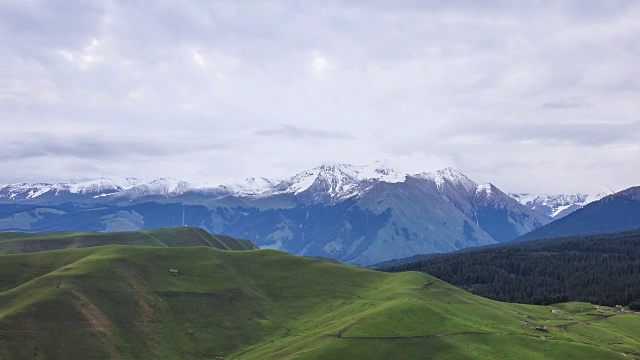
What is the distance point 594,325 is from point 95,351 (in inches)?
5449

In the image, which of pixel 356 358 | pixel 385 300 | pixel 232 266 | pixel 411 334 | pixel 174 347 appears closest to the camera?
pixel 356 358

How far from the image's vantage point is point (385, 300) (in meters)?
162

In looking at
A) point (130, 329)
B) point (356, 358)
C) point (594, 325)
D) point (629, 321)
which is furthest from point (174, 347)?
point (629, 321)

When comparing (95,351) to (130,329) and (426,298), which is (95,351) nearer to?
(130,329)

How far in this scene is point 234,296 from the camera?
169125 mm

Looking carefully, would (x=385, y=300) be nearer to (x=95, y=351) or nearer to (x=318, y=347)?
(x=318, y=347)

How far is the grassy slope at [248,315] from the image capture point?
120625mm

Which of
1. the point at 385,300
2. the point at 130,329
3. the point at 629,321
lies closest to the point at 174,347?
the point at 130,329

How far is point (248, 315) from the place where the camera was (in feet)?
524

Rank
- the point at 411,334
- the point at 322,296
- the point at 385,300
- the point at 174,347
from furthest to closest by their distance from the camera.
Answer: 1. the point at 322,296
2. the point at 385,300
3. the point at 174,347
4. the point at 411,334

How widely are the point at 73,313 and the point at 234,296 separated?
1865 inches

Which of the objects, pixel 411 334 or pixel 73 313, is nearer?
pixel 411 334

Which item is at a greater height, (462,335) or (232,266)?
(232,266)

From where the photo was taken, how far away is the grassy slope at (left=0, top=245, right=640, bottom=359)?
396ft
